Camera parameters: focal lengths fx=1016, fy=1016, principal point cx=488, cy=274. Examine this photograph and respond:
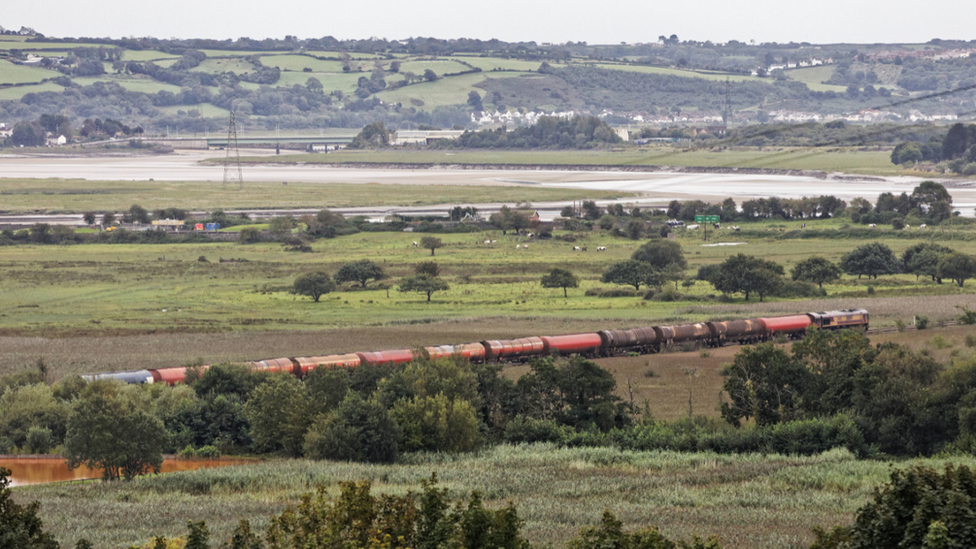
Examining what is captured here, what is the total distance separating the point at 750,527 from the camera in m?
24.1

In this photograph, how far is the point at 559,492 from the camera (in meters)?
28.0

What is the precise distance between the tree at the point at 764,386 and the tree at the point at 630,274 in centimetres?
3595

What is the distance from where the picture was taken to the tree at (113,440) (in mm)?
32875

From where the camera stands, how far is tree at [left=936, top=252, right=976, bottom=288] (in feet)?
254

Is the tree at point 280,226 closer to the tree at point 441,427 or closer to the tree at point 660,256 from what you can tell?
the tree at point 660,256

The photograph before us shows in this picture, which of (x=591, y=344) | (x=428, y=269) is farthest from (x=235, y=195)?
(x=591, y=344)

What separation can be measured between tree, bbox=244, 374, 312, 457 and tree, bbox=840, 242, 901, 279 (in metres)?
57.4

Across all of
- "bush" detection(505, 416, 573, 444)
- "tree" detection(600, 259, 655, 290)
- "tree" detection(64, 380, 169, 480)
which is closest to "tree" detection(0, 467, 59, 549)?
"tree" detection(64, 380, 169, 480)

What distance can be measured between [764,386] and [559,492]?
14.6m

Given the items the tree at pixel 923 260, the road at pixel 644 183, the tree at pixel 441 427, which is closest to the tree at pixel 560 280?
the tree at pixel 923 260

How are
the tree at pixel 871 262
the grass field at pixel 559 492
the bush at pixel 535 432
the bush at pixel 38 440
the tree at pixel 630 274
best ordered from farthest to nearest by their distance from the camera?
1. the tree at pixel 871 262
2. the tree at pixel 630 274
3. the bush at pixel 38 440
4. the bush at pixel 535 432
5. the grass field at pixel 559 492

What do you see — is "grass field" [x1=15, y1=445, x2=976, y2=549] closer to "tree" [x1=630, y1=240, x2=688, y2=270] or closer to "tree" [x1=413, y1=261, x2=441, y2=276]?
"tree" [x1=413, y1=261, x2=441, y2=276]

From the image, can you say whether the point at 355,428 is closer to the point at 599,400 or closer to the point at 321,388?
the point at 321,388

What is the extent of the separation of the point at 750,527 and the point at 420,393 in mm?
17731
